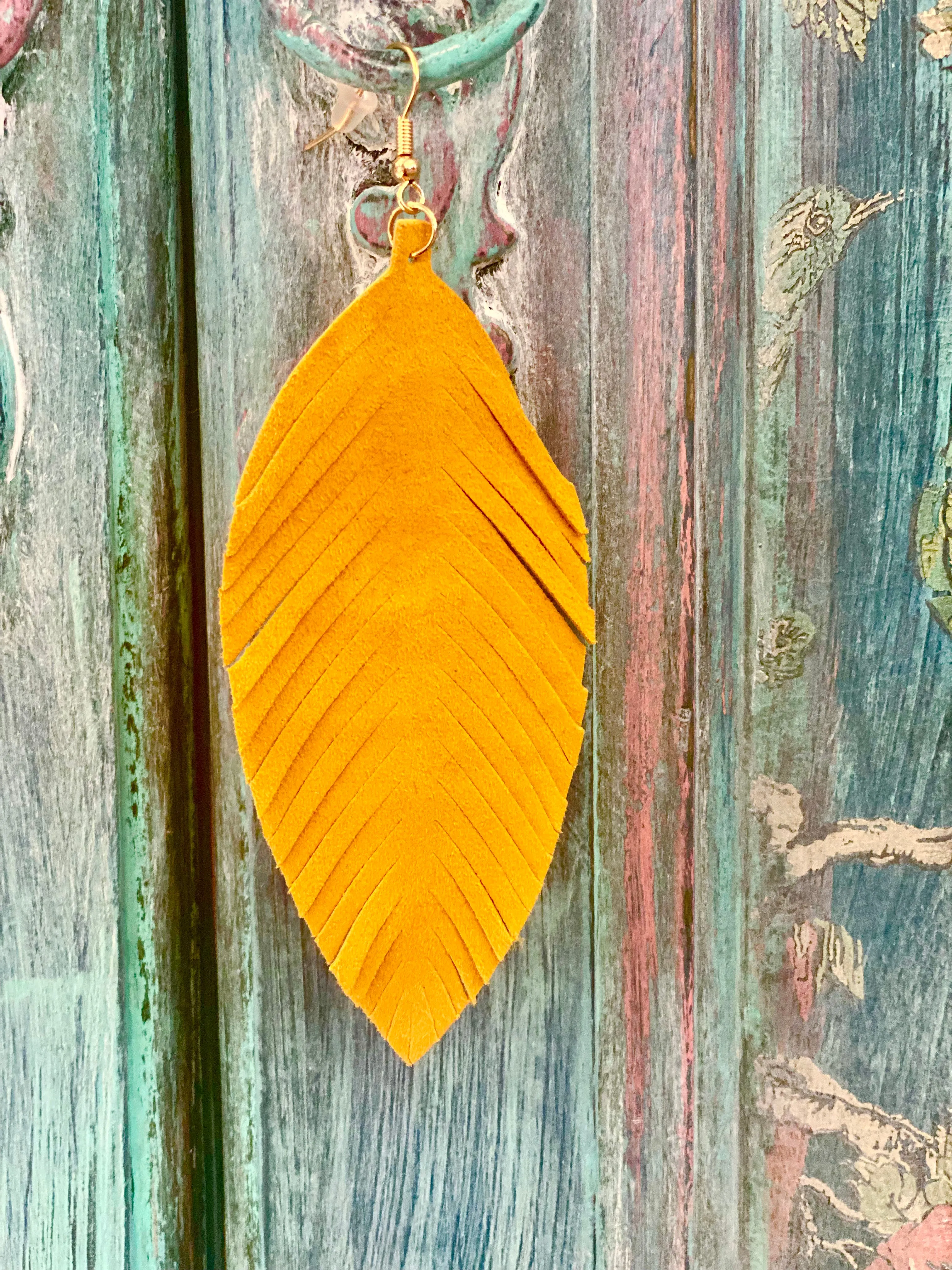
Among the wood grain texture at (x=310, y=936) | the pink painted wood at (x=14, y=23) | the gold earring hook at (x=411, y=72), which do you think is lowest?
the wood grain texture at (x=310, y=936)

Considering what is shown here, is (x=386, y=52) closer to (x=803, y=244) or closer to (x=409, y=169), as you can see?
(x=409, y=169)

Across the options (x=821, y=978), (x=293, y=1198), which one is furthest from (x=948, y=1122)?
(x=293, y=1198)

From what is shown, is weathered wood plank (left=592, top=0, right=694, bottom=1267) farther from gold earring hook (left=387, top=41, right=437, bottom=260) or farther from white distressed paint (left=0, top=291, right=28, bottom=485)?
white distressed paint (left=0, top=291, right=28, bottom=485)

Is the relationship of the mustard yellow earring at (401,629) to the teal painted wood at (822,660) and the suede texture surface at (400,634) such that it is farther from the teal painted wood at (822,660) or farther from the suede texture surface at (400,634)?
the teal painted wood at (822,660)

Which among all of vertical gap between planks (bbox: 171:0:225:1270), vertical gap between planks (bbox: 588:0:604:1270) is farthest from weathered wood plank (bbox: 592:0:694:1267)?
vertical gap between planks (bbox: 171:0:225:1270)

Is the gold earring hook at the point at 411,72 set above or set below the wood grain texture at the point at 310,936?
above

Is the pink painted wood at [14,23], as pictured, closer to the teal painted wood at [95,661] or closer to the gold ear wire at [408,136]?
the teal painted wood at [95,661]

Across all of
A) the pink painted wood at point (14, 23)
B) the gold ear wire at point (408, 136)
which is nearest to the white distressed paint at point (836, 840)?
the gold ear wire at point (408, 136)

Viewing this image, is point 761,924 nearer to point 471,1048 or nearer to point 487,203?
point 471,1048
